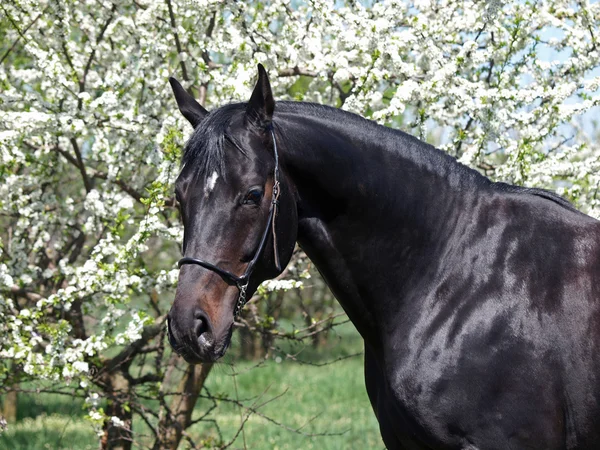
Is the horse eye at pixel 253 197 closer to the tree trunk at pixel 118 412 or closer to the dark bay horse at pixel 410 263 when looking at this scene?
the dark bay horse at pixel 410 263

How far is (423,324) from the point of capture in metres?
2.83

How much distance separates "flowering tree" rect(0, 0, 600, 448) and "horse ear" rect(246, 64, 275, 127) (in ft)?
4.89

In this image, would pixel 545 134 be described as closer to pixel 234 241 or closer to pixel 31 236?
pixel 234 241

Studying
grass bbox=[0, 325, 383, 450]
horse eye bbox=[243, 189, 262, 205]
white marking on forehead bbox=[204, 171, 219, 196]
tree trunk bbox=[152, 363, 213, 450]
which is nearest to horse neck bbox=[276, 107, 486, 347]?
horse eye bbox=[243, 189, 262, 205]

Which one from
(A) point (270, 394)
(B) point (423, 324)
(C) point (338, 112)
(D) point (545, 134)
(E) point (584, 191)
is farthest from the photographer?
(A) point (270, 394)

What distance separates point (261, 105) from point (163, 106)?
292 cm

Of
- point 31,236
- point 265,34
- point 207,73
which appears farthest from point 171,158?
point 31,236

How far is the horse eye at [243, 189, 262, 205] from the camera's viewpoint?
2.67m

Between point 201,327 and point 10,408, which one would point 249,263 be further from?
point 10,408

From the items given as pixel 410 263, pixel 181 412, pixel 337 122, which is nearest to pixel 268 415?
pixel 181 412

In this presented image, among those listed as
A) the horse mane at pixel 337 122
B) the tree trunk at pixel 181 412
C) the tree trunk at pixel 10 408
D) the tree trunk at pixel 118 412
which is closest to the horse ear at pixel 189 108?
the horse mane at pixel 337 122

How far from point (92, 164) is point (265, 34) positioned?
1.92 meters

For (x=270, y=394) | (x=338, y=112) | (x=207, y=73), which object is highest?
(x=207, y=73)

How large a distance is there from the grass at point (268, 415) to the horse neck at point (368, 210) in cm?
174
